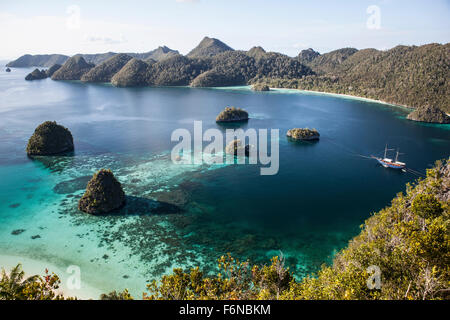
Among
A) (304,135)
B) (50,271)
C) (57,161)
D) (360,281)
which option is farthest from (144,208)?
(304,135)

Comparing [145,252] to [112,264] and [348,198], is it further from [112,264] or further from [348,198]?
[348,198]

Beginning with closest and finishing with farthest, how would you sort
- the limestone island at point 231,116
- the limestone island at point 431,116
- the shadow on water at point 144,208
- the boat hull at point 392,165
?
the shadow on water at point 144,208
the boat hull at point 392,165
the limestone island at point 231,116
the limestone island at point 431,116

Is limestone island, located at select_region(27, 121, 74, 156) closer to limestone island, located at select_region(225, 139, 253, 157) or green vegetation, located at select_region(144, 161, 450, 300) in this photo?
limestone island, located at select_region(225, 139, 253, 157)

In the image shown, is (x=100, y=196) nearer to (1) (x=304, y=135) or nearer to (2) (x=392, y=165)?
(2) (x=392, y=165)

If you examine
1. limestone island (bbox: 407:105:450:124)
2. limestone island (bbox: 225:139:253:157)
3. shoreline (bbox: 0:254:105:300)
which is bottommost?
shoreline (bbox: 0:254:105:300)

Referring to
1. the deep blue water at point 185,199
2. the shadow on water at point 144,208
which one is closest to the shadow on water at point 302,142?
the deep blue water at point 185,199

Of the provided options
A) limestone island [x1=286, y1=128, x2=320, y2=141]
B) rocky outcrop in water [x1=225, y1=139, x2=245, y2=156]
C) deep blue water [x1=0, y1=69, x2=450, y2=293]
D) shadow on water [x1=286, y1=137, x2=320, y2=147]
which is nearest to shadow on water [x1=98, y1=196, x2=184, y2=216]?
deep blue water [x1=0, y1=69, x2=450, y2=293]

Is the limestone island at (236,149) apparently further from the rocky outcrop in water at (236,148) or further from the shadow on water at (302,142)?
the shadow on water at (302,142)
